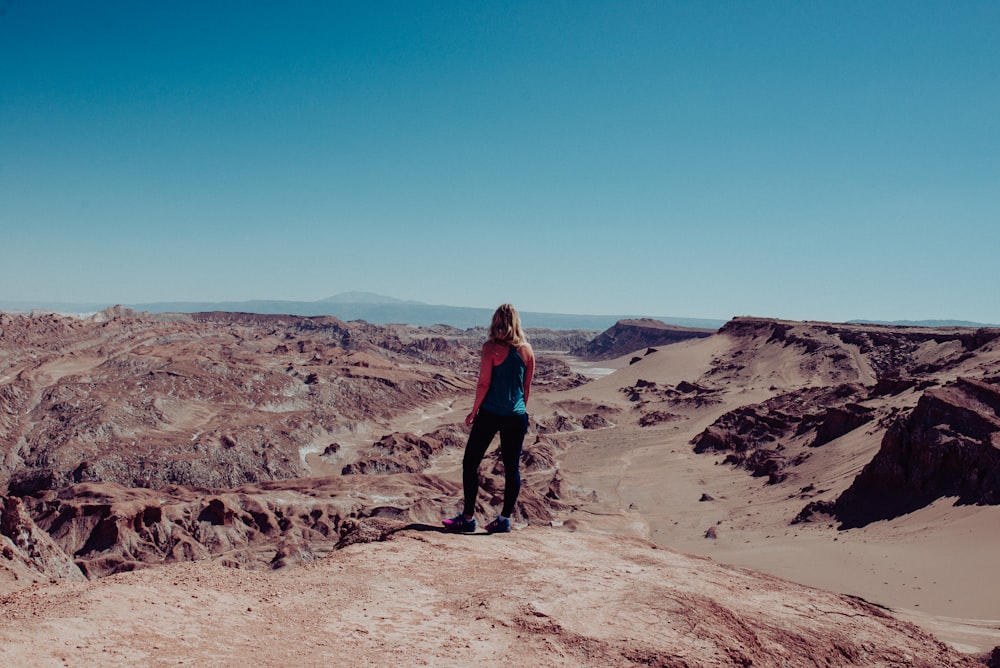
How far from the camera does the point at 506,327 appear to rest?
567cm

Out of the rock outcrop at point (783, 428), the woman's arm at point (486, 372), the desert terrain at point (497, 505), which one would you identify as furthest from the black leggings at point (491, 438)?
the rock outcrop at point (783, 428)

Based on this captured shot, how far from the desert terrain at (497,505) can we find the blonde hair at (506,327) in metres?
1.85

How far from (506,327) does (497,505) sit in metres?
20.4

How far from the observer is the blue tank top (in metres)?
5.77

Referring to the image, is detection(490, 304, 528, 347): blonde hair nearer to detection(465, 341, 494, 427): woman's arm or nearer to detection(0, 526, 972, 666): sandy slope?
detection(465, 341, 494, 427): woman's arm

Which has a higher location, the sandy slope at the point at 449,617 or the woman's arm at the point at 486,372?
the woman's arm at the point at 486,372

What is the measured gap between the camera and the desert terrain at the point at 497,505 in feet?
13.8

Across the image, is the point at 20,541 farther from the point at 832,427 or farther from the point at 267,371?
the point at 267,371

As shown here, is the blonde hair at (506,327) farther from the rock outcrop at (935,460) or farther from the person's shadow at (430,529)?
the rock outcrop at (935,460)

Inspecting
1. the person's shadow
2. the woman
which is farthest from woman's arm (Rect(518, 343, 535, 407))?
the person's shadow

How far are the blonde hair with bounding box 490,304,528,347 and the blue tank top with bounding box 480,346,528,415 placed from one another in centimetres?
9

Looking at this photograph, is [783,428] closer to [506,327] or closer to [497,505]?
[497,505]

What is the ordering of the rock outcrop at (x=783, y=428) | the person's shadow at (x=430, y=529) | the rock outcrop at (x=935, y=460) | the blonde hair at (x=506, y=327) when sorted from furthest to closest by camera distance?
1. the rock outcrop at (x=783, y=428)
2. the rock outcrop at (x=935, y=460)
3. the person's shadow at (x=430, y=529)
4. the blonde hair at (x=506, y=327)

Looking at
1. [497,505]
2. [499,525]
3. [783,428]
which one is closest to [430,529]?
[499,525]
